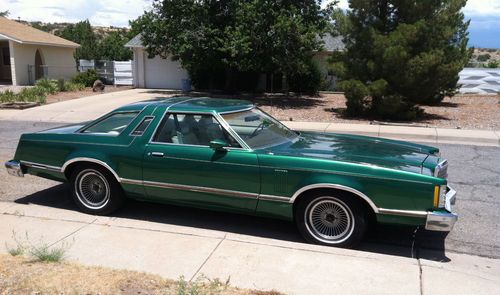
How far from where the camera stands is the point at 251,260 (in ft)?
14.9

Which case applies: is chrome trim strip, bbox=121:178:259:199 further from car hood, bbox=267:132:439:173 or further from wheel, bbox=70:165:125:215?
car hood, bbox=267:132:439:173

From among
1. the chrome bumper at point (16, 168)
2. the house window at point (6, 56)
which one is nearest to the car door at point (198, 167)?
the chrome bumper at point (16, 168)

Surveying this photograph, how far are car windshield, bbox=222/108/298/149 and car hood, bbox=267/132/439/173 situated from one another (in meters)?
0.15

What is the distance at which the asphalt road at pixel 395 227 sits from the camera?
5166 mm

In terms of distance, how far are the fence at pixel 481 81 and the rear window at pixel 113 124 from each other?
2491 cm

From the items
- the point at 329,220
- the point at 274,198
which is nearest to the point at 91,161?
the point at 274,198

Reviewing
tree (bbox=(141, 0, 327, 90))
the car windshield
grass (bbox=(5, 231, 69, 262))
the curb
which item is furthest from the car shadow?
tree (bbox=(141, 0, 327, 90))

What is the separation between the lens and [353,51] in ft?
57.7

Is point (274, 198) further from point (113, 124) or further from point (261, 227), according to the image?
point (113, 124)

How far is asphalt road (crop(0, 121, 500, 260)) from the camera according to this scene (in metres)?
5.17

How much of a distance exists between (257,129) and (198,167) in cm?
91

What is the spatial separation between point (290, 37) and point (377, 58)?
15.1 feet

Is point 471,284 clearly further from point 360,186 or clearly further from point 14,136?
point 14,136

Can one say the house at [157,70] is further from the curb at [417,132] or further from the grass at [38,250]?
the grass at [38,250]
